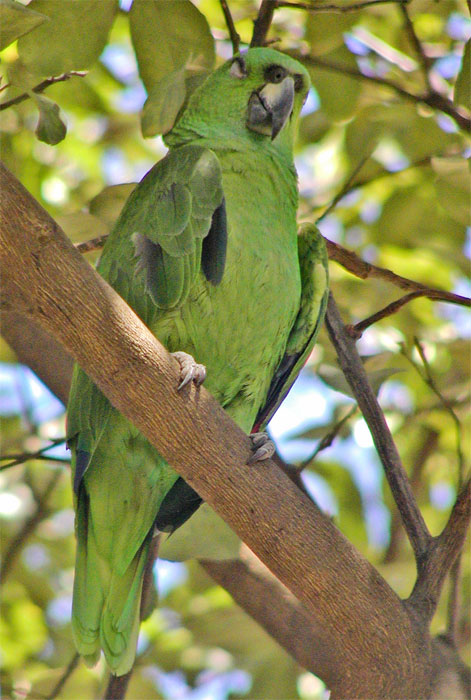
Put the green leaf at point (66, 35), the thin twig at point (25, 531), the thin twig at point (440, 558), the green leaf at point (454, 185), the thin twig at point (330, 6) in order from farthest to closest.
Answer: the thin twig at point (25, 531), the green leaf at point (454, 185), the thin twig at point (330, 6), the green leaf at point (66, 35), the thin twig at point (440, 558)

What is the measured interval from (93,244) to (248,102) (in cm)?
64

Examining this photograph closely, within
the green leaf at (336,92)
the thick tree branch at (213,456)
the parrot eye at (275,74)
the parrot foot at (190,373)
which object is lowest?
the thick tree branch at (213,456)

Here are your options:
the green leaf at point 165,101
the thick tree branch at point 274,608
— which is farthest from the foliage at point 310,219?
the thick tree branch at point 274,608

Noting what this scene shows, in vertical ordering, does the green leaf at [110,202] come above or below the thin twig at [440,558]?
above

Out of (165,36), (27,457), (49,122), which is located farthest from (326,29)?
(27,457)

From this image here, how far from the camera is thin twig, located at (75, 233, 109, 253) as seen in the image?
7.63 feet

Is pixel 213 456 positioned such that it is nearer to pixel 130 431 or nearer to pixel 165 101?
pixel 130 431

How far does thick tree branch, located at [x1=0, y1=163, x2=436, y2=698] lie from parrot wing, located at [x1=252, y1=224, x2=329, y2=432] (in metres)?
0.58

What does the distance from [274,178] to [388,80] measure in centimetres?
90

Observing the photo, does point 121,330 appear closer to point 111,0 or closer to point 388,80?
point 111,0

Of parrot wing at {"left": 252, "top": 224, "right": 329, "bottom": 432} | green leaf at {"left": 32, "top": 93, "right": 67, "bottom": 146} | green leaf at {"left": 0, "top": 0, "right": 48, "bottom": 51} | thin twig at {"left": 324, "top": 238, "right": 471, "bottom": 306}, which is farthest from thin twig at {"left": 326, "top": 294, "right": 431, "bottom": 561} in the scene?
green leaf at {"left": 0, "top": 0, "right": 48, "bottom": 51}

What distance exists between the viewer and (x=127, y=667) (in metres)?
2.17

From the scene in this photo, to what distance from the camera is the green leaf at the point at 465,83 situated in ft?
6.75

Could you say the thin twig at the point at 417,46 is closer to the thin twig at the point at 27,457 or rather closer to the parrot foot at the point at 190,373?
the parrot foot at the point at 190,373
